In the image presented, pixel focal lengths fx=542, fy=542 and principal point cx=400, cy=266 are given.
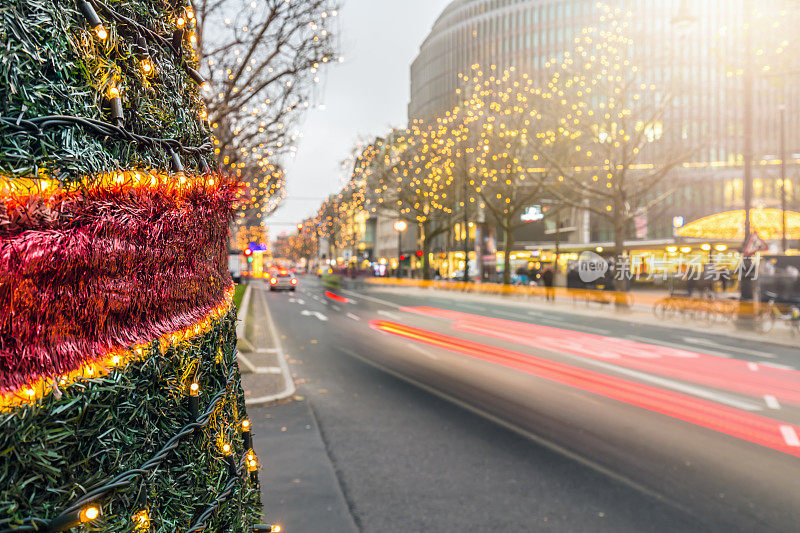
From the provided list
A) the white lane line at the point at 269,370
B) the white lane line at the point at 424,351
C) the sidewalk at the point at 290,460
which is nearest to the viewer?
the sidewalk at the point at 290,460

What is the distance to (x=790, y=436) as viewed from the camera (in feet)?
20.4

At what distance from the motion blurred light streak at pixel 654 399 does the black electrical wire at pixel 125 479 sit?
6670 mm

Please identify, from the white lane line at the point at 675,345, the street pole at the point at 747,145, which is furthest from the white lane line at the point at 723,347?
the street pole at the point at 747,145

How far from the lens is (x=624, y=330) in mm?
16469

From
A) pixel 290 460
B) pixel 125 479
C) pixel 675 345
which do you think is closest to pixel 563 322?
pixel 675 345

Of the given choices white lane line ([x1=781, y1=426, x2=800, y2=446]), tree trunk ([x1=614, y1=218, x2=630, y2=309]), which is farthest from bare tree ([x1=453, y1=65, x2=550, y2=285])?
white lane line ([x1=781, y1=426, x2=800, y2=446])

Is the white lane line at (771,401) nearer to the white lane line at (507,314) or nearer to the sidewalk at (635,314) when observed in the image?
the sidewalk at (635,314)

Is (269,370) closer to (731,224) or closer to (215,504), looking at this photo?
(215,504)

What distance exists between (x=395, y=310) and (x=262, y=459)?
57.3 feet

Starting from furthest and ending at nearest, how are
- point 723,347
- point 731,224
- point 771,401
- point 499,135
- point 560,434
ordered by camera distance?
point 499,135 < point 731,224 < point 723,347 < point 771,401 < point 560,434

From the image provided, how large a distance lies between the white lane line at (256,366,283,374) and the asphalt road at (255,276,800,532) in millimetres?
438

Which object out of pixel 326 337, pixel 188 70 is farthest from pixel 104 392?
pixel 326 337

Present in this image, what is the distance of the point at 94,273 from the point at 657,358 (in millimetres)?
12163

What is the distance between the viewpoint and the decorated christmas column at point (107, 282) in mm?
728
